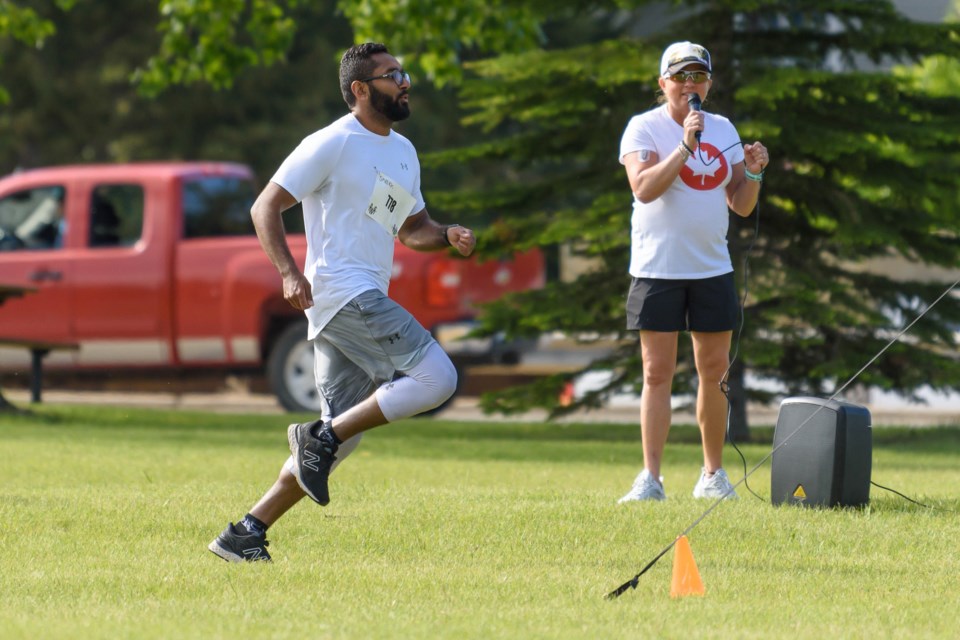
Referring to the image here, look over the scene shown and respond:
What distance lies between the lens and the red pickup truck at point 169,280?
16.5 meters

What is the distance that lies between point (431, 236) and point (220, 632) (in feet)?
6.82

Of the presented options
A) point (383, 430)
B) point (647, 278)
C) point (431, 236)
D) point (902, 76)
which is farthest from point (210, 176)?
point (431, 236)

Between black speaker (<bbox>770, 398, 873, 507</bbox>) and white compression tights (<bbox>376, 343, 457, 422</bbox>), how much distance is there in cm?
212

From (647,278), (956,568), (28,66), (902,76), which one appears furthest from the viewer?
(28,66)

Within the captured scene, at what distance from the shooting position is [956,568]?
6230mm

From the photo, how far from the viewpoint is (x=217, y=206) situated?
56.1ft

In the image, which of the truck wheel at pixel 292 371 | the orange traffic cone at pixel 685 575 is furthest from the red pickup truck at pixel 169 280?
the orange traffic cone at pixel 685 575

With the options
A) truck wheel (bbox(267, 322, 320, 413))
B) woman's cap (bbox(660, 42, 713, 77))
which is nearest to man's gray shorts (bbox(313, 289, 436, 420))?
woman's cap (bbox(660, 42, 713, 77))

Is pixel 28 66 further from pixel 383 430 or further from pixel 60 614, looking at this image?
pixel 60 614

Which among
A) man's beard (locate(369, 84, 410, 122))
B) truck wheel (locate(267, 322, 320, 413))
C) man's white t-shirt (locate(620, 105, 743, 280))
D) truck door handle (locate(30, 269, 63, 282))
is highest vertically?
man's beard (locate(369, 84, 410, 122))

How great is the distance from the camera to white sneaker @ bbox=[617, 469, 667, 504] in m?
8.01

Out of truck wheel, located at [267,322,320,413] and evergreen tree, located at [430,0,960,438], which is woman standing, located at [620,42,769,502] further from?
truck wheel, located at [267,322,320,413]

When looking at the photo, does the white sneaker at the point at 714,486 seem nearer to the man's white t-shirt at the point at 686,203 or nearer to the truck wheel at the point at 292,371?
the man's white t-shirt at the point at 686,203

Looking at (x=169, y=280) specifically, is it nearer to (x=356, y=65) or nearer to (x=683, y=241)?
(x=683, y=241)
